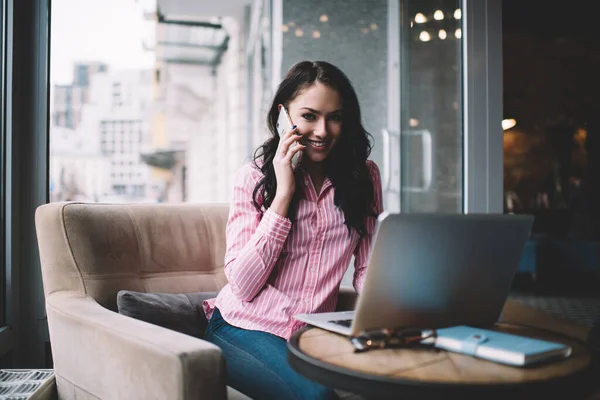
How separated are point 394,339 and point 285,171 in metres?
0.57

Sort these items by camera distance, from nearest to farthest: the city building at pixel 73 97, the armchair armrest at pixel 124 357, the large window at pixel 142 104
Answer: the armchair armrest at pixel 124 357 < the city building at pixel 73 97 < the large window at pixel 142 104

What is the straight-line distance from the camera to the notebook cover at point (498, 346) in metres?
0.96

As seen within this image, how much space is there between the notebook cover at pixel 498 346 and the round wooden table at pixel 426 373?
0.01m

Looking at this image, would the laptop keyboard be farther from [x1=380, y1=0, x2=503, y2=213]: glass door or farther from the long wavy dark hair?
[x1=380, y1=0, x2=503, y2=213]: glass door

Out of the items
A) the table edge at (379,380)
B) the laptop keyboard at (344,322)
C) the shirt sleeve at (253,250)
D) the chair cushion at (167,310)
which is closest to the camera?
the table edge at (379,380)

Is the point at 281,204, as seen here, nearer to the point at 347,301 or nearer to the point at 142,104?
the point at 347,301

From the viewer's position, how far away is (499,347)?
99 centimetres

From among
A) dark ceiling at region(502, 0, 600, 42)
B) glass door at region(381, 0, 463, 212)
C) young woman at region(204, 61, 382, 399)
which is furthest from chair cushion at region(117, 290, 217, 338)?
dark ceiling at region(502, 0, 600, 42)

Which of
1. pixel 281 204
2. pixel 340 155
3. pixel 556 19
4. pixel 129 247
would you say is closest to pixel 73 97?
pixel 129 247

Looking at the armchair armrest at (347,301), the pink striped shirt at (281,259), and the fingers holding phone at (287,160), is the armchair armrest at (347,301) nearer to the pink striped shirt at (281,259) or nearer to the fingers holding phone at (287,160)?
the pink striped shirt at (281,259)

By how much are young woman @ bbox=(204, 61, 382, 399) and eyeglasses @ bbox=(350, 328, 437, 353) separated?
315 mm

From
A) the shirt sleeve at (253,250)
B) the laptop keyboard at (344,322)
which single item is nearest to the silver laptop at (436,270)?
the laptop keyboard at (344,322)

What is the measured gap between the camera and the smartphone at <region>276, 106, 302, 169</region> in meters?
1.49

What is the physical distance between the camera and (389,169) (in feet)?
10.4
